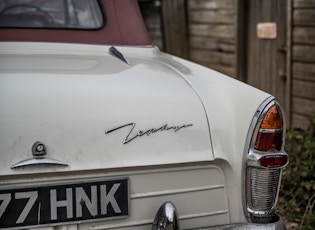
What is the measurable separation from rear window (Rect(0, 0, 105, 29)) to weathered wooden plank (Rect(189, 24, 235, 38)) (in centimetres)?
455

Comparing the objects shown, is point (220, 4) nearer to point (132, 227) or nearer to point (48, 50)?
point (48, 50)

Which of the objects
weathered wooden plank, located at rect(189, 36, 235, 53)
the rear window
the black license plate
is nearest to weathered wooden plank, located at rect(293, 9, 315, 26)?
weathered wooden plank, located at rect(189, 36, 235, 53)

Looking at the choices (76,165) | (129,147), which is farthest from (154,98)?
(76,165)

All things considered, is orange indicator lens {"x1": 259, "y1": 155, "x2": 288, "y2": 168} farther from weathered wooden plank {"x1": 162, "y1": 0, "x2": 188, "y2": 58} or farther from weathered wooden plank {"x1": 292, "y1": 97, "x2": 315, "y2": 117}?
weathered wooden plank {"x1": 162, "y1": 0, "x2": 188, "y2": 58}

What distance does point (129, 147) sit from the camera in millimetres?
2621

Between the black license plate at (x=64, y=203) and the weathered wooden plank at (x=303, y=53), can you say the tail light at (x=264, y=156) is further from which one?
the weathered wooden plank at (x=303, y=53)

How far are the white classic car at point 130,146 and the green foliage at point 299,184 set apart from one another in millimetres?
2054

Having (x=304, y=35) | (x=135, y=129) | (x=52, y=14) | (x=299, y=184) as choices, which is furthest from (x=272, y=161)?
(x=304, y=35)

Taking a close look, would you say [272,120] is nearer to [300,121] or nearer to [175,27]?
[300,121]

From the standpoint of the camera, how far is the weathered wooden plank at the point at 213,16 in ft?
25.9

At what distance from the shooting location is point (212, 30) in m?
8.34

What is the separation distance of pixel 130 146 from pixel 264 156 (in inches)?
22.7

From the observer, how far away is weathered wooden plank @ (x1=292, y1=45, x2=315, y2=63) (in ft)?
21.1

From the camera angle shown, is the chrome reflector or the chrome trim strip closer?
the chrome trim strip
